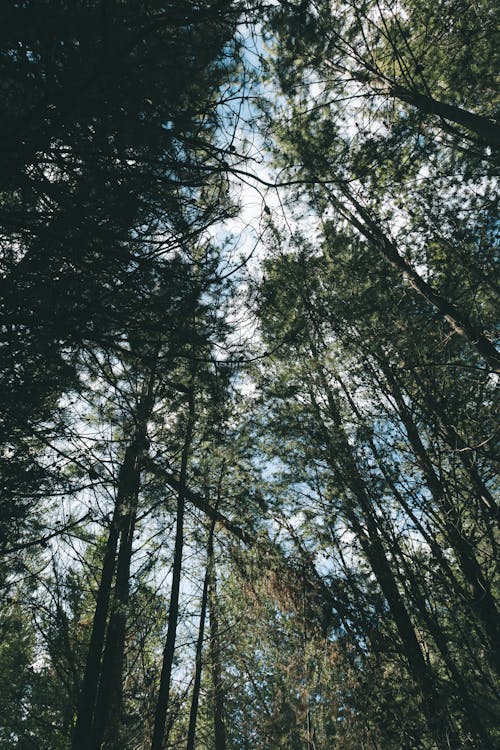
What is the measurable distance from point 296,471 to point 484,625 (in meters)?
3.46

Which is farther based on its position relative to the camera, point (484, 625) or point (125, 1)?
point (484, 625)

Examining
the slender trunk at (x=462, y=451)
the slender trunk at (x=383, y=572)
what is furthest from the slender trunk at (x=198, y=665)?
the slender trunk at (x=462, y=451)

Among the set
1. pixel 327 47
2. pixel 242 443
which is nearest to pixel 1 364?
pixel 242 443

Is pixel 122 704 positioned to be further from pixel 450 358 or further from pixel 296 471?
pixel 450 358

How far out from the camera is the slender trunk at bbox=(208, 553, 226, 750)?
658 cm

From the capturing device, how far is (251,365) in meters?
4.96

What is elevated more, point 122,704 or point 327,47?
point 327,47

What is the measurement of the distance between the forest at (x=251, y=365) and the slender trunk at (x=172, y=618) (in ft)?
0.11

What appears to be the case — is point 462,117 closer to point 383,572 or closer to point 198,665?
point 383,572

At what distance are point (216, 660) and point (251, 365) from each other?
6041 mm

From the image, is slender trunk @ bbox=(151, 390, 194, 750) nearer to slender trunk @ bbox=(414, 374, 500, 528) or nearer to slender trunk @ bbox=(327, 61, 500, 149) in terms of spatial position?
slender trunk @ bbox=(414, 374, 500, 528)

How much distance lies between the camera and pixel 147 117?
3398mm

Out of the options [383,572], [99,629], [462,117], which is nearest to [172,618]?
[99,629]

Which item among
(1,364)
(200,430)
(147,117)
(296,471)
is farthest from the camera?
(296,471)
